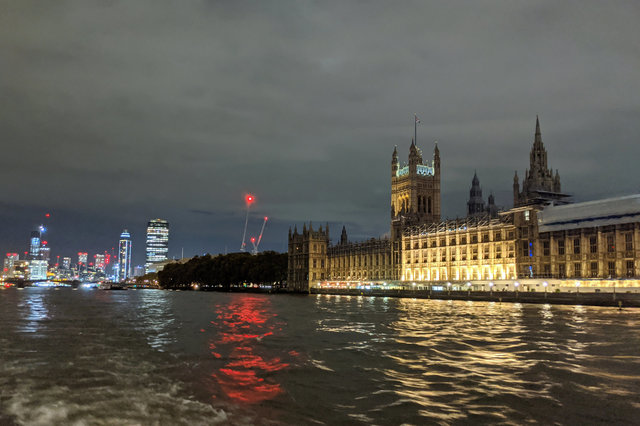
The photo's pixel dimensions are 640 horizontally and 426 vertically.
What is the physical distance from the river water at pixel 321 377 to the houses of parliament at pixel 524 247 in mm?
67441

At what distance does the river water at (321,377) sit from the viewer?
1833 centimetres

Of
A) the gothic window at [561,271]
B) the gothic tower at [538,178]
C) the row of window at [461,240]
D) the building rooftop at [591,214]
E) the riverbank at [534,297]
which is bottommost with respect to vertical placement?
the riverbank at [534,297]

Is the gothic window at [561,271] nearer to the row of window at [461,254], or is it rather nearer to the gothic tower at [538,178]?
the row of window at [461,254]

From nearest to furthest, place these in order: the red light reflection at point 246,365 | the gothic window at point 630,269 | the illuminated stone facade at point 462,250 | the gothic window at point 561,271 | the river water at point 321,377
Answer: the river water at point 321,377 < the red light reflection at point 246,365 < the gothic window at point 630,269 < the gothic window at point 561,271 < the illuminated stone facade at point 462,250

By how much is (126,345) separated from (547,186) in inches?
5514

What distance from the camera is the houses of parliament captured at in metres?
103

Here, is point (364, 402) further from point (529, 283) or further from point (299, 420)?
point (529, 283)

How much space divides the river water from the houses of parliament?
6744cm

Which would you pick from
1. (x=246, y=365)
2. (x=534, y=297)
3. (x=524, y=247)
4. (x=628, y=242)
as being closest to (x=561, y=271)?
(x=524, y=247)

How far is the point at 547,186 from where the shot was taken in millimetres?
152625

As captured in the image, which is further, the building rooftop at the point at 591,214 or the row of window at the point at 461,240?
the row of window at the point at 461,240

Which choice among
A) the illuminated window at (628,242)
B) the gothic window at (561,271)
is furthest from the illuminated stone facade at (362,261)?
the illuminated window at (628,242)

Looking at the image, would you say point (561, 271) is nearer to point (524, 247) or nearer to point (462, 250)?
point (524, 247)

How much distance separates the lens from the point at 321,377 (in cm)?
2469
